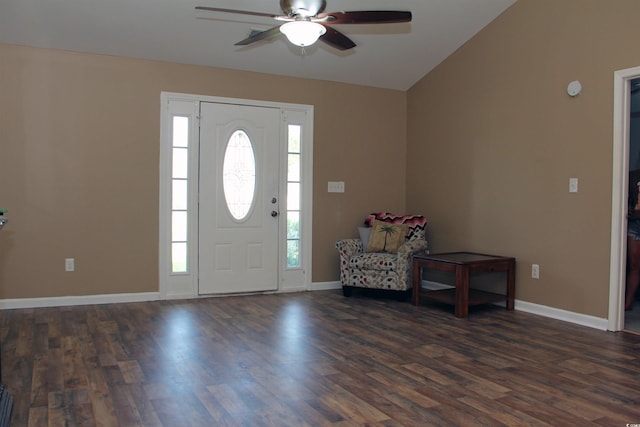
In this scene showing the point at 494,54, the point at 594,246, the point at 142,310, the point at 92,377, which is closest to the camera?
the point at 92,377

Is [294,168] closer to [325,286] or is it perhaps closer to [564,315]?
[325,286]

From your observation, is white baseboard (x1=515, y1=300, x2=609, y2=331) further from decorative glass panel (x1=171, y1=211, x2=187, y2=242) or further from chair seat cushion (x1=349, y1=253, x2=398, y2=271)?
decorative glass panel (x1=171, y1=211, x2=187, y2=242)

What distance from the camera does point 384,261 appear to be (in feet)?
17.0

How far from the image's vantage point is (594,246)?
4070 mm

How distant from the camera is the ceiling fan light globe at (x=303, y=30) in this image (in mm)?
3133

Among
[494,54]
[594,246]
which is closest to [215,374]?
[594,246]

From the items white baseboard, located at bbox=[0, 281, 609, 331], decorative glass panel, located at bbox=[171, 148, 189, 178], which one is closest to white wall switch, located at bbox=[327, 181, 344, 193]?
decorative glass panel, located at bbox=[171, 148, 189, 178]

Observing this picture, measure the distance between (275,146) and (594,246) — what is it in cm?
322

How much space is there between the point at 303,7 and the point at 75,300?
3475 millimetres

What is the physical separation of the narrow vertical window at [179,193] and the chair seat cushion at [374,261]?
1737 millimetres

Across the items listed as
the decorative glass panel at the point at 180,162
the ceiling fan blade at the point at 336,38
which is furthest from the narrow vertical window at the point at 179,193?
the ceiling fan blade at the point at 336,38

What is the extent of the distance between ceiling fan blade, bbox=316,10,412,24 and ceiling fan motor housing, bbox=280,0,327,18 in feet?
0.19

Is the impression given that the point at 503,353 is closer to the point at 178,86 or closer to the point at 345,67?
the point at 345,67

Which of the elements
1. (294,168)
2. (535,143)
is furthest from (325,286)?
(535,143)
